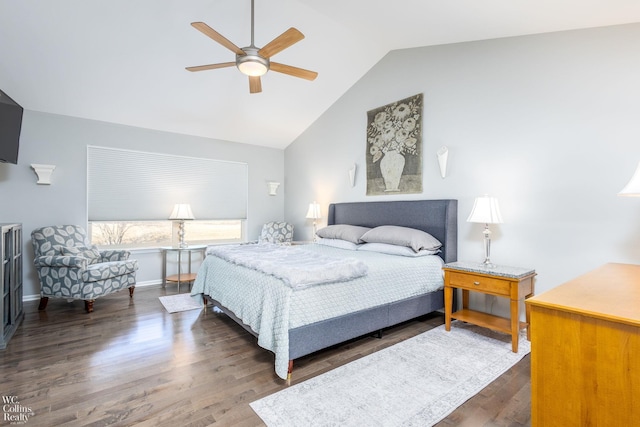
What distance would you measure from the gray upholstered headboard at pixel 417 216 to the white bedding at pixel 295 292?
298 millimetres

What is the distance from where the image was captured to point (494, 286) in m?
2.64

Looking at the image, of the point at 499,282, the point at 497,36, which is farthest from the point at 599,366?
the point at 497,36

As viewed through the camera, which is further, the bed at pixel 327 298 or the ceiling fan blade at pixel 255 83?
the ceiling fan blade at pixel 255 83

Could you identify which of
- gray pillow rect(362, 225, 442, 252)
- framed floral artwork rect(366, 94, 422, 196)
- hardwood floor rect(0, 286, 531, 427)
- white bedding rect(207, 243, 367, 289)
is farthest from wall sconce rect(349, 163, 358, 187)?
hardwood floor rect(0, 286, 531, 427)

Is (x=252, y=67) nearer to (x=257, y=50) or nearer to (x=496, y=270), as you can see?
(x=257, y=50)

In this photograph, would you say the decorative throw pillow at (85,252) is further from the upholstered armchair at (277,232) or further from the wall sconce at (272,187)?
the wall sconce at (272,187)

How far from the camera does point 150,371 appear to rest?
224 cm

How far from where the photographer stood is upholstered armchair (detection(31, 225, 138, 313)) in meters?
3.49

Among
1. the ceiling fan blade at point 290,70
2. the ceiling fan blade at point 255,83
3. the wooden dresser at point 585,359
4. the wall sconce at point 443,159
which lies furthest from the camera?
the wall sconce at point 443,159

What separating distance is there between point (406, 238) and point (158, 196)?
13.0 ft

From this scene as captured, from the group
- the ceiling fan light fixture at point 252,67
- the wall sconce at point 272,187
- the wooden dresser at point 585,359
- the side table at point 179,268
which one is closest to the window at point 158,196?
the side table at point 179,268

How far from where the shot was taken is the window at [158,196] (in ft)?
14.7

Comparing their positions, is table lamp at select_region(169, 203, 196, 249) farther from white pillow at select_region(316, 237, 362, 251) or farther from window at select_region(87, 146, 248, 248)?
white pillow at select_region(316, 237, 362, 251)

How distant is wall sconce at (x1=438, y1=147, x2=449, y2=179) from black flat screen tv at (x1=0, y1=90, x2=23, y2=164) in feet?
16.0
